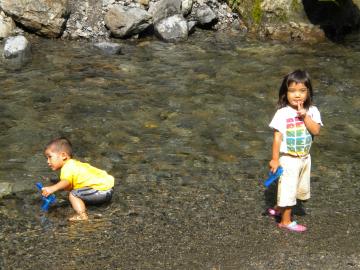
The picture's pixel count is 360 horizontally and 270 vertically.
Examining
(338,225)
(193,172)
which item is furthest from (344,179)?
(193,172)

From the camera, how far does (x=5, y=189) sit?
21.2 feet

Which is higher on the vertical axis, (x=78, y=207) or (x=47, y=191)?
(x=47, y=191)

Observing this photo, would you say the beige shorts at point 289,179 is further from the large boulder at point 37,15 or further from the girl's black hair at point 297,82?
the large boulder at point 37,15

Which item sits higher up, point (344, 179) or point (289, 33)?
point (289, 33)

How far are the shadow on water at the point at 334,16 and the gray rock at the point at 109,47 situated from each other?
13.0 feet

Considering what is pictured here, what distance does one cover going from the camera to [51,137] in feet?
25.6

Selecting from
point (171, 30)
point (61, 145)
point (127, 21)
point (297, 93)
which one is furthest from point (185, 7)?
point (297, 93)

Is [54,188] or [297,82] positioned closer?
[297,82]

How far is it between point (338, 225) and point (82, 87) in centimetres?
488

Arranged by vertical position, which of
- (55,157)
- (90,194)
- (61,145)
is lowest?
(90,194)

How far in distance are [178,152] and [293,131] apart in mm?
2110

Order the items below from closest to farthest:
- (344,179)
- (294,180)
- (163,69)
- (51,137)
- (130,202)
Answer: (294,180), (130,202), (344,179), (51,137), (163,69)

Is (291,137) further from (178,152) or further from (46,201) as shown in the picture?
(46,201)

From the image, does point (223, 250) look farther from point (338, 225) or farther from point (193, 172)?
point (193, 172)
